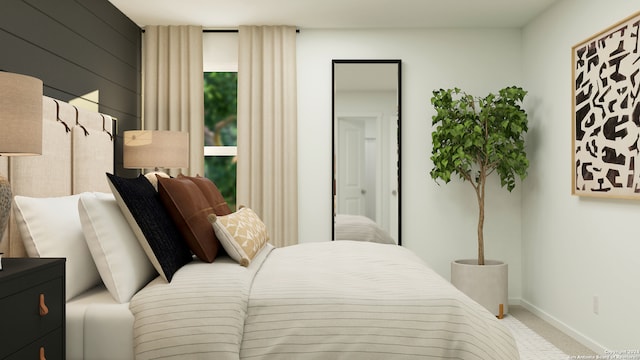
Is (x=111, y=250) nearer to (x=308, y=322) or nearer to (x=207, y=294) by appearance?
(x=207, y=294)

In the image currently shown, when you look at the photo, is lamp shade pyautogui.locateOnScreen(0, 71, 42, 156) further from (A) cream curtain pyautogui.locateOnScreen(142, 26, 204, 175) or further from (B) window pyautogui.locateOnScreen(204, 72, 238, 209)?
(B) window pyautogui.locateOnScreen(204, 72, 238, 209)

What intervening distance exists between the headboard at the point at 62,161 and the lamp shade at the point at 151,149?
0.58 ft

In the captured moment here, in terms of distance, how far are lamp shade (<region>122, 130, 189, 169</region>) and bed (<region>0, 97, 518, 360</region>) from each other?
1.29 m

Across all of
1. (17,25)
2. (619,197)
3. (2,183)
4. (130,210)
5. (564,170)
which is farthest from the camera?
(564,170)

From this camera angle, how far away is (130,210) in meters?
2.28

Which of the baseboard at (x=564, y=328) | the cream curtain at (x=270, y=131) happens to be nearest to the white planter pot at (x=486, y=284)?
the baseboard at (x=564, y=328)

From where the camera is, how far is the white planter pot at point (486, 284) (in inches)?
177

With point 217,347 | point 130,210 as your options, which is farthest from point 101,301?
point 217,347

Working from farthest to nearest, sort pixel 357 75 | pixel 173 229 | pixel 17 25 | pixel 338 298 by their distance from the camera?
pixel 357 75 → pixel 17 25 → pixel 173 229 → pixel 338 298

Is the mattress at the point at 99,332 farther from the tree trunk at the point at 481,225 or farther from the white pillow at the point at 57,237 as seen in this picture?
the tree trunk at the point at 481,225

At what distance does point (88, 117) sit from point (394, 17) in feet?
8.75

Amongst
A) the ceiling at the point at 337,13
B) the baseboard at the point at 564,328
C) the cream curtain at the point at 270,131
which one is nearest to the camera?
the baseboard at the point at 564,328

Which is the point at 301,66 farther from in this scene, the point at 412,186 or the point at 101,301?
the point at 101,301

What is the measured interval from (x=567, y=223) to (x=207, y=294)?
3088 millimetres
